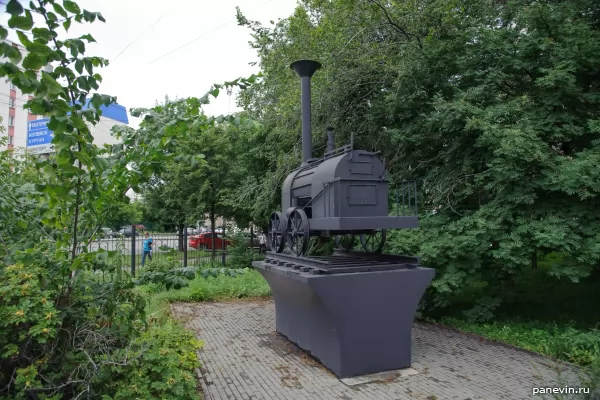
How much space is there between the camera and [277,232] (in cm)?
649

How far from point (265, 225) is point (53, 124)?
14.2m

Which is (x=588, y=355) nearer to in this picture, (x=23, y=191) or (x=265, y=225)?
(x=23, y=191)

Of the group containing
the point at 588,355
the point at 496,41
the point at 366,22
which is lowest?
the point at 588,355

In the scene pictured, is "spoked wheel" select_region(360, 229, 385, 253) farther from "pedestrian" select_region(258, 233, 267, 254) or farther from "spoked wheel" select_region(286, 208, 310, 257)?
"pedestrian" select_region(258, 233, 267, 254)

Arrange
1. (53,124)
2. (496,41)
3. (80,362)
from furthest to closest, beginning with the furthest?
(496,41) < (80,362) < (53,124)

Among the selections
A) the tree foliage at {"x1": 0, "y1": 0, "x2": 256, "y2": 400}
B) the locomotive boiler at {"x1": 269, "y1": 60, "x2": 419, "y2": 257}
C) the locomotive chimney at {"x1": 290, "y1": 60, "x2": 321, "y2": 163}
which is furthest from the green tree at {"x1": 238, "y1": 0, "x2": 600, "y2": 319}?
the tree foliage at {"x1": 0, "y1": 0, "x2": 256, "y2": 400}

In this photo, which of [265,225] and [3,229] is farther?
[265,225]

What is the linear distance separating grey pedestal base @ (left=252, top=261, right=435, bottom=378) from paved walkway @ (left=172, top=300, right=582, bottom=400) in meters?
0.28

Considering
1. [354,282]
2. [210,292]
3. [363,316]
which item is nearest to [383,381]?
[363,316]

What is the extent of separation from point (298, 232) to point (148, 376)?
2714 mm

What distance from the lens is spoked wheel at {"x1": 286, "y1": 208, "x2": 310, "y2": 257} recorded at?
546cm

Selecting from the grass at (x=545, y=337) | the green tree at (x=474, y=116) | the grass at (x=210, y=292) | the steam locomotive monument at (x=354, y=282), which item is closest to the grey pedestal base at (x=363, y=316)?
the steam locomotive monument at (x=354, y=282)

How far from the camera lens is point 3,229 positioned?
3410mm

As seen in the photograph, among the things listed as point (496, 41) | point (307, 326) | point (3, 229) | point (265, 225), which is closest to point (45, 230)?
point (3, 229)
